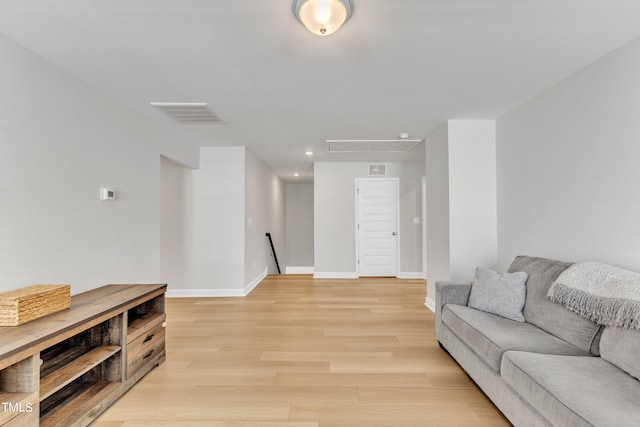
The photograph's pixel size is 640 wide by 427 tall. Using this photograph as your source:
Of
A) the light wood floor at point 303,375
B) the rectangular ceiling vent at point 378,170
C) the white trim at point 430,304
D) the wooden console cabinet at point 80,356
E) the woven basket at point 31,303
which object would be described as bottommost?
the light wood floor at point 303,375

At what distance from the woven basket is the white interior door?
198 inches

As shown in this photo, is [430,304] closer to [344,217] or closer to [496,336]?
[496,336]

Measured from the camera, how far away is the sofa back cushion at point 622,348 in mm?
1596

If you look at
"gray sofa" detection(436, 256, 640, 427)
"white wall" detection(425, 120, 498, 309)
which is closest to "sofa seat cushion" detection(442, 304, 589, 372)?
"gray sofa" detection(436, 256, 640, 427)

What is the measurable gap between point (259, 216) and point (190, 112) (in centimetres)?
299

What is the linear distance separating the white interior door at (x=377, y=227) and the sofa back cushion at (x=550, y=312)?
357 cm

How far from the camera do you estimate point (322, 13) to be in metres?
1.63

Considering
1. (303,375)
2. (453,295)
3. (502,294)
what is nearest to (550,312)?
(502,294)

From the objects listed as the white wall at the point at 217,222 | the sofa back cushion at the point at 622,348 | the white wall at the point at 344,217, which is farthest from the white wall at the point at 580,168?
the white wall at the point at 217,222

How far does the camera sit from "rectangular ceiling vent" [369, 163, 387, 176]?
6414mm

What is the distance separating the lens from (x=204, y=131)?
411cm

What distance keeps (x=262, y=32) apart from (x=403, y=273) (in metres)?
5.42

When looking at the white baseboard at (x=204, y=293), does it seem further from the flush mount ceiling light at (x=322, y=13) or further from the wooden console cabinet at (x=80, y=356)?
the flush mount ceiling light at (x=322, y=13)

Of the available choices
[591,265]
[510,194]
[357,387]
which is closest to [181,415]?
[357,387]
